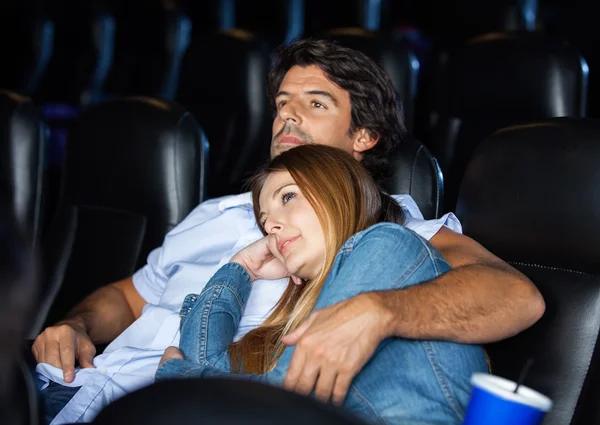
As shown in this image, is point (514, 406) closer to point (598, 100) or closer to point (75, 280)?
point (75, 280)

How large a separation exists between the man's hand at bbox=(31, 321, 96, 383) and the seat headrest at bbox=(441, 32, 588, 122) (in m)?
1.37

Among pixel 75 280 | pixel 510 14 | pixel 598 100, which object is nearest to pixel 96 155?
pixel 75 280

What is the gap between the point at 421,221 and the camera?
161 centimetres

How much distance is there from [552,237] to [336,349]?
53 cm

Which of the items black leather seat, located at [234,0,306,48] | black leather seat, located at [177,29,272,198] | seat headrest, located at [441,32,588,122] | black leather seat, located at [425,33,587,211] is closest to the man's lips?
black leather seat, located at [425,33,587,211]

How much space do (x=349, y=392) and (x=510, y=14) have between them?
2.69m

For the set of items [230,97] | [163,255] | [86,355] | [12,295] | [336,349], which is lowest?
[86,355]

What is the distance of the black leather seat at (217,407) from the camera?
664 mm

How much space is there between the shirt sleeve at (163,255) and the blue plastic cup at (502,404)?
39.9 inches

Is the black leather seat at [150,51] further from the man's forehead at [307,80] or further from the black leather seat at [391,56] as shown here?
the man's forehead at [307,80]

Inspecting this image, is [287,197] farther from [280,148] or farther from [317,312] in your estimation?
[280,148]

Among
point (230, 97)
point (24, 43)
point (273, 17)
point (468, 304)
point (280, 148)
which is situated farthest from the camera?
point (273, 17)

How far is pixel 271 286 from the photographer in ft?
5.56

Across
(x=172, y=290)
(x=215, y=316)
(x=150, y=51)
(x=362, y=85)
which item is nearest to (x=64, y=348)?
(x=172, y=290)
